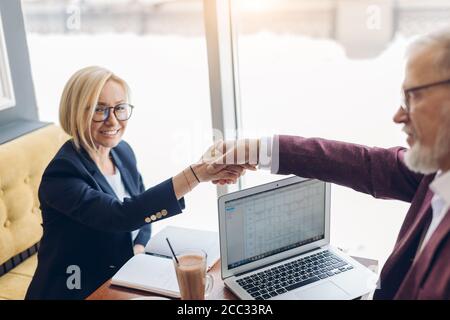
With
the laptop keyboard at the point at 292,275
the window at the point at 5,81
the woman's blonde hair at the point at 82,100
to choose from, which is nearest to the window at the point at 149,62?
the window at the point at 5,81

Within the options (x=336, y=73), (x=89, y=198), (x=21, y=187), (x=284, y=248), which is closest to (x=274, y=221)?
(x=284, y=248)

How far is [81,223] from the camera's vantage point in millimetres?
1689

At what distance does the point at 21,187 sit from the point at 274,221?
3.58ft

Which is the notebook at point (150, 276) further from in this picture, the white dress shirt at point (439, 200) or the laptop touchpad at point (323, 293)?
the white dress shirt at point (439, 200)

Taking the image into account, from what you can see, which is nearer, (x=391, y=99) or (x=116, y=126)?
(x=116, y=126)

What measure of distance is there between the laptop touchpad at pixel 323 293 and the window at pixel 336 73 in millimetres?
651

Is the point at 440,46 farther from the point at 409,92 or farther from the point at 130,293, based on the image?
the point at 130,293

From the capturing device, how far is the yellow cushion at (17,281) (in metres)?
1.88

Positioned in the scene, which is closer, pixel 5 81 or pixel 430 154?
pixel 430 154

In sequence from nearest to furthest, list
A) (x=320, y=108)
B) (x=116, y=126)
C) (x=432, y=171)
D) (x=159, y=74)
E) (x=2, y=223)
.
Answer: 1. (x=432, y=171)
2. (x=116, y=126)
3. (x=2, y=223)
4. (x=320, y=108)
5. (x=159, y=74)

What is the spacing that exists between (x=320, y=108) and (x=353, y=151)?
70cm

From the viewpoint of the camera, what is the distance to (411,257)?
126 cm
